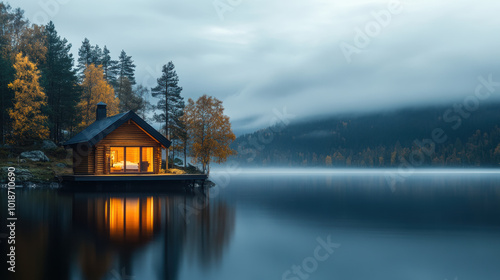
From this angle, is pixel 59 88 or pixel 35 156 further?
pixel 59 88

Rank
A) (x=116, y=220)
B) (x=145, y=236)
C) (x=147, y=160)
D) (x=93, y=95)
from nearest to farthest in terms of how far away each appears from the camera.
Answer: (x=145, y=236) < (x=116, y=220) < (x=147, y=160) < (x=93, y=95)

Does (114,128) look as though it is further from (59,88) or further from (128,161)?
(59,88)

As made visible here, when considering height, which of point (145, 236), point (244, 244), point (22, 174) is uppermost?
point (22, 174)

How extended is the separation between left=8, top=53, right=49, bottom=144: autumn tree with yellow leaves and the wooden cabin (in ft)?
30.0

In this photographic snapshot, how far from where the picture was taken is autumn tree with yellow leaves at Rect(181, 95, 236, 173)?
47.8 meters

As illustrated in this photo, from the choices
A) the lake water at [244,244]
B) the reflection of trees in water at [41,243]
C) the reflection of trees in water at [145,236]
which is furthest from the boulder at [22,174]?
the reflection of trees in water at [41,243]

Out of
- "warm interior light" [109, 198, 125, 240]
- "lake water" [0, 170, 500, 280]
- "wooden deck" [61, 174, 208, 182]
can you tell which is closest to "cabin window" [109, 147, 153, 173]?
"wooden deck" [61, 174, 208, 182]

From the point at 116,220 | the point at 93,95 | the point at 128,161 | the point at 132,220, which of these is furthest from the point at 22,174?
the point at 132,220

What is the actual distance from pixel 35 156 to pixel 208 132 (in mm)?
18227

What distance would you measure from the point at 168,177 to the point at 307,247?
→ 22.4 m

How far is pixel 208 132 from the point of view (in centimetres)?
4831

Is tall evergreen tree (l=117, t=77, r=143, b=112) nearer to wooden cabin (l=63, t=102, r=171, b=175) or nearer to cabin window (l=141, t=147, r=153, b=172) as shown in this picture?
cabin window (l=141, t=147, r=153, b=172)

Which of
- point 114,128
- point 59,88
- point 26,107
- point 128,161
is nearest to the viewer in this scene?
point 114,128

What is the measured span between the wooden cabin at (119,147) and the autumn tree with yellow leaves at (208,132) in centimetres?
1054
